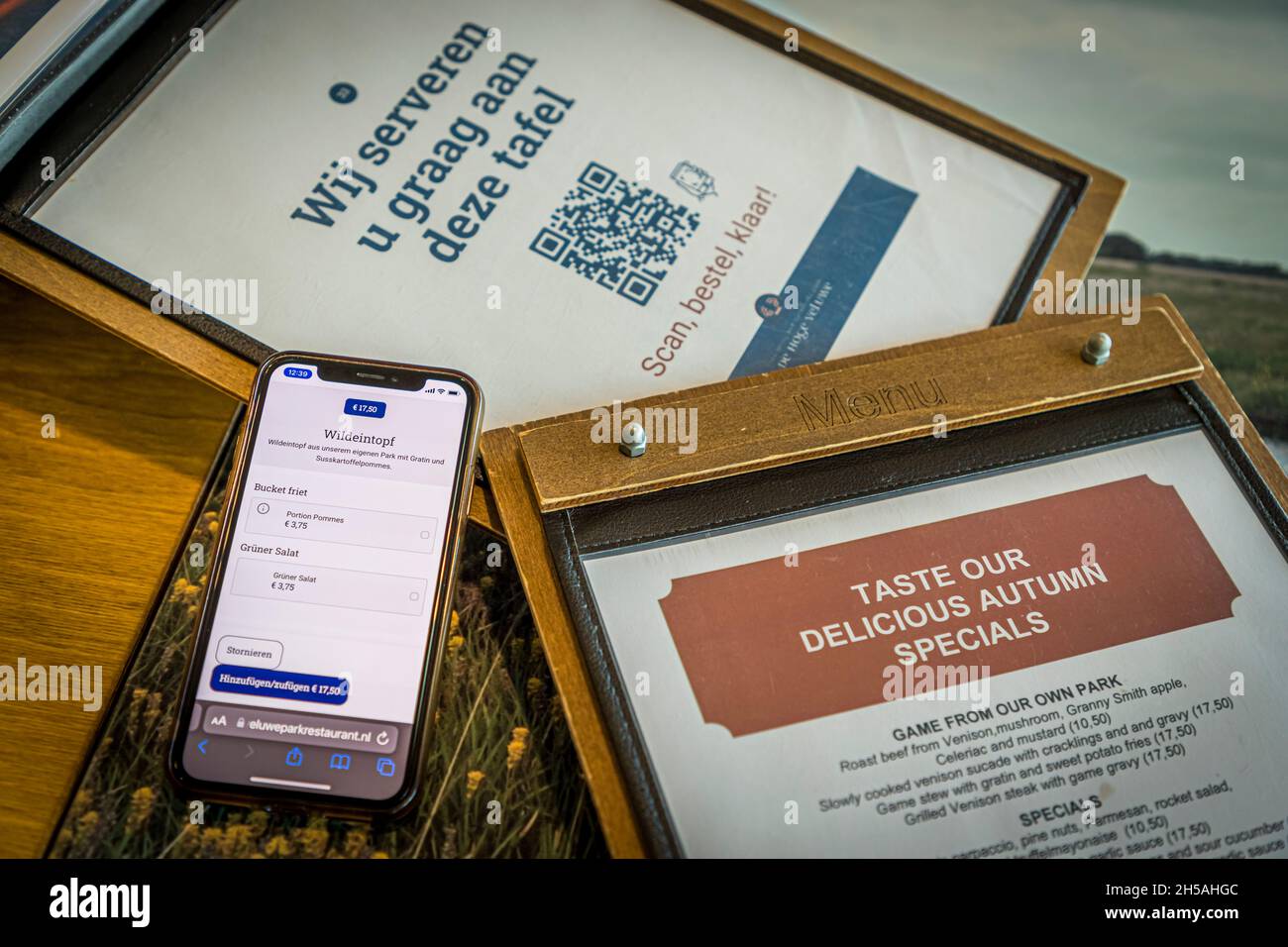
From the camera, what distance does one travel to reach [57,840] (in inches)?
22.4

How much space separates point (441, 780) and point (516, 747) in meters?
0.05

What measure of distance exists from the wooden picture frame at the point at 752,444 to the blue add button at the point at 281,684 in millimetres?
127

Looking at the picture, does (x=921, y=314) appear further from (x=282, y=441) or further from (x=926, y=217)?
(x=282, y=441)

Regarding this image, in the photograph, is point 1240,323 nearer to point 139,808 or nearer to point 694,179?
point 694,179

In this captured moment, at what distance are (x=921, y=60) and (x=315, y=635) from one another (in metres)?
0.81

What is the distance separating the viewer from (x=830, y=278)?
0.75 metres

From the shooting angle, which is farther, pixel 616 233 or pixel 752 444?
pixel 616 233

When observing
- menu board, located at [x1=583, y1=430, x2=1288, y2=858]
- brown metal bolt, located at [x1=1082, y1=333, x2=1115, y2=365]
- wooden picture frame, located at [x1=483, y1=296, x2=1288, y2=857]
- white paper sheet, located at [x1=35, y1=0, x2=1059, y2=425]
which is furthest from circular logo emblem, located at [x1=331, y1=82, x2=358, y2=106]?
brown metal bolt, located at [x1=1082, y1=333, x2=1115, y2=365]

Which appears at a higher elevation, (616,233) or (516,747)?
(616,233)

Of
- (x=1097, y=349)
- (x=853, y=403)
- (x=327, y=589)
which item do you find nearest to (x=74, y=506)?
(x=327, y=589)

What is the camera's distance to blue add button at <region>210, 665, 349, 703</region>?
0.57 meters

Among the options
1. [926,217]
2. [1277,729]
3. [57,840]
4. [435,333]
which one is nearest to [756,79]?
[926,217]

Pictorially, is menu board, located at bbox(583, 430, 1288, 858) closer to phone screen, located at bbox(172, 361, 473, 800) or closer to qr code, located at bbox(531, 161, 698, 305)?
phone screen, located at bbox(172, 361, 473, 800)

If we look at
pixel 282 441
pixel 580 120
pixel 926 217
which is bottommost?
pixel 282 441
